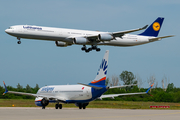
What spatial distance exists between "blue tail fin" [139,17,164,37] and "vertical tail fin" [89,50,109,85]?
46.1 feet

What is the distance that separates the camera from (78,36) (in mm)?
43719

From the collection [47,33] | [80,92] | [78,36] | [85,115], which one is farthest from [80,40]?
[85,115]

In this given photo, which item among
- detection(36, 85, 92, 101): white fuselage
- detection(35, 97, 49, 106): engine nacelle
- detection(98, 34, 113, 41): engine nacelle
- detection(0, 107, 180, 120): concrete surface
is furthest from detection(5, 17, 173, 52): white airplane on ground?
detection(0, 107, 180, 120): concrete surface

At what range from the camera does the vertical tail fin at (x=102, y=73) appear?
42.2 m

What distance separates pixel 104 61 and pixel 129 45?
26.4ft

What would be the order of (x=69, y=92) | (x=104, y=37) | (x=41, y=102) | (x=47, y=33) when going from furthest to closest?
1. (x=69, y=92)
2. (x=41, y=102)
3. (x=104, y=37)
4. (x=47, y=33)

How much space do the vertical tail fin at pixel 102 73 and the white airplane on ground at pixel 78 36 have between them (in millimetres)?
2698

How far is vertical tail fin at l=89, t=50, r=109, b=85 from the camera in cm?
4222

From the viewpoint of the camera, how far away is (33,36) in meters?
40.1

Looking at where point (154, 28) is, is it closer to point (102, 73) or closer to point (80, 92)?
point (102, 73)

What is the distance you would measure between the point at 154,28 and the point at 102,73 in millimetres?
19784

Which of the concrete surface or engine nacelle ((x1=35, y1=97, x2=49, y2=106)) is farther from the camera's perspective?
engine nacelle ((x1=35, y1=97, x2=49, y2=106))

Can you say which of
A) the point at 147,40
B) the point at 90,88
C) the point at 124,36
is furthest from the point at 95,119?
the point at 147,40

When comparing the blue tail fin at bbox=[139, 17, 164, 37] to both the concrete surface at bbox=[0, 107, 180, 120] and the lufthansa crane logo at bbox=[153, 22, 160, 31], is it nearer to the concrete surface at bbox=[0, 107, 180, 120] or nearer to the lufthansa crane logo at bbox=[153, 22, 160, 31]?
the lufthansa crane logo at bbox=[153, 22, 160, 31]
